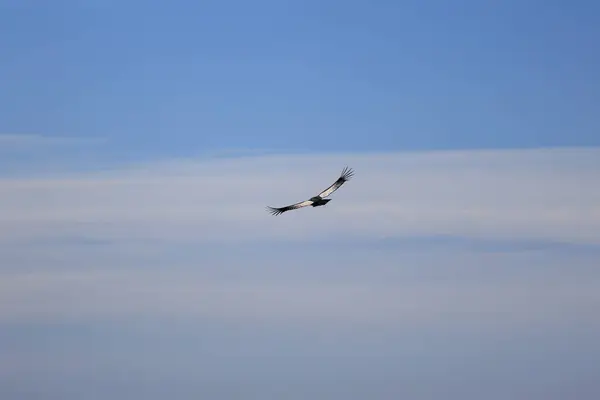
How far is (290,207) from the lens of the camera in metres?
149

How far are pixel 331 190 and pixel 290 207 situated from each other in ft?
21.8

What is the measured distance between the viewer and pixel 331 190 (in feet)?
501
